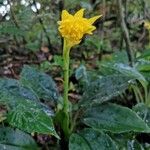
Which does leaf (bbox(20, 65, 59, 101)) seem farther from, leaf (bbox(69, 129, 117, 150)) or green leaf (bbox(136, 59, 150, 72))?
green leaf (bbox(136, 59, 150, 72))

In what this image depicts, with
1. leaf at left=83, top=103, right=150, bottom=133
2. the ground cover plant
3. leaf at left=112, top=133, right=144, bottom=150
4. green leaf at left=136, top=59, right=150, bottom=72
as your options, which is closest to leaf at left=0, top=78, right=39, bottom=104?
the ground cover plant

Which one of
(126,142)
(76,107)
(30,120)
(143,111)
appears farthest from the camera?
(76,107)

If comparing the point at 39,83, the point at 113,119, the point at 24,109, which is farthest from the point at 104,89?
the point at 24,109

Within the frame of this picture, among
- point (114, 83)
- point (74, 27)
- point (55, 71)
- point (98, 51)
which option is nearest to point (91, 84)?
point (114, 83)

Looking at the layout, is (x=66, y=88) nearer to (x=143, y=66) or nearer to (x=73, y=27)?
(x=73, y=27)

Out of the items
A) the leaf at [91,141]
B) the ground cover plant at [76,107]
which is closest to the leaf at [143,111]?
the ground cover plant at [76,107]

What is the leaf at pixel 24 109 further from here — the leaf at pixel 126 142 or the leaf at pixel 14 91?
the leaf at pixel 126 142
